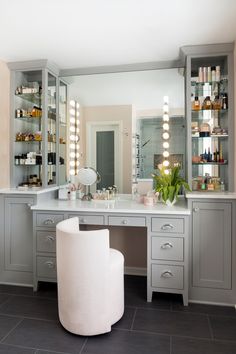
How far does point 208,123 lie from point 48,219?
1884 mm

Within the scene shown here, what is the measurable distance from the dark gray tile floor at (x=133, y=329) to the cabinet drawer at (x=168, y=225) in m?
0.68

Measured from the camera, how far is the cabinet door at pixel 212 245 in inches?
99.3

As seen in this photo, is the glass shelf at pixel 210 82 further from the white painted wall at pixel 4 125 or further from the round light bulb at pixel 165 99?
the white painted wall at pixel 4 125

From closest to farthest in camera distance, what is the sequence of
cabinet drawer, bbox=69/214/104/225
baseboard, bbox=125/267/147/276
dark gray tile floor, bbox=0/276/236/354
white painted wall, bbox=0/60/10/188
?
dark gray tile floor, bbox=0/276/236/354, cabinet drawer, bbox=69/214/104/225, white painted wall, bbox=0/60/10/188, baseboard, bbox=125/267/147/276

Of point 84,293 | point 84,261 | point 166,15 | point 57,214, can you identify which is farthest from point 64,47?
point 84,293

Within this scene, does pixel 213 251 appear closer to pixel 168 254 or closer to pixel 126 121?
pixel 168 254

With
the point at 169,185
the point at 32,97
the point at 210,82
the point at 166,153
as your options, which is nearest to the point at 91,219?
the point at 169,185

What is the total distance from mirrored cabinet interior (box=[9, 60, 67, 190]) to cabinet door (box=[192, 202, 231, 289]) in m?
1.67

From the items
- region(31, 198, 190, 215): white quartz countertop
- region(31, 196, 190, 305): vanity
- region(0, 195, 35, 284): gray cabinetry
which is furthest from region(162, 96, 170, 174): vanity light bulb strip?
region(0, 195, 35, 284): gray cabinetry

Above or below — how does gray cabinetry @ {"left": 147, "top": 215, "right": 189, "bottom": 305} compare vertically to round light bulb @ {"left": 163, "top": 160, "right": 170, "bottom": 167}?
below

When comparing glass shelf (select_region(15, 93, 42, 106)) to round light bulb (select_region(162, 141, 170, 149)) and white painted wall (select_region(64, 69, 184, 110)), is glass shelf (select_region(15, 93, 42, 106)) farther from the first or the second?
round light bulb (select_region(162, 141, 170, 149))

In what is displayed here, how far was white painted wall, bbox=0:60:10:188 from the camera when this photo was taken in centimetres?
298

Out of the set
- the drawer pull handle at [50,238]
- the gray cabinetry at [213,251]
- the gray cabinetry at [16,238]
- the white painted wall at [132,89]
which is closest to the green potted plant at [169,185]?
the gray cabinetry at [213,251]

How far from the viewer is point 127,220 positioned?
256cm
